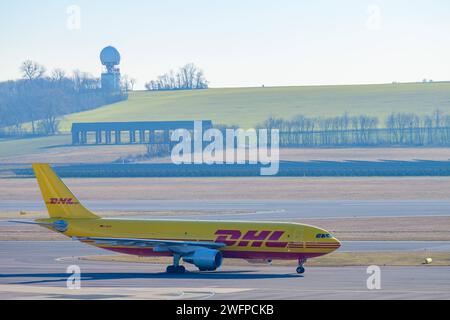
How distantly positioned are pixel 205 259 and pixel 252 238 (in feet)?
10.8

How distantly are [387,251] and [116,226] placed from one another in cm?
2124

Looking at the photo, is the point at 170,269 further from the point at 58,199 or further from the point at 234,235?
the point at 58,199

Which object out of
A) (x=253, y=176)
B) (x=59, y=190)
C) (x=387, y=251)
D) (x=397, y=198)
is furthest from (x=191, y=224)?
(x=253, y=176)

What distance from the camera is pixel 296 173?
17788 cm

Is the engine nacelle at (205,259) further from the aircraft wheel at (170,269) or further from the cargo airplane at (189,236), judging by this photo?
the aircraft wheel at (170,269)

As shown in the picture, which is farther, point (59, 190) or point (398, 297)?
point (59, 190)

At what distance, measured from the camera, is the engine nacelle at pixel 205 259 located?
66.9 m

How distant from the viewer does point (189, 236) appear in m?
68.5

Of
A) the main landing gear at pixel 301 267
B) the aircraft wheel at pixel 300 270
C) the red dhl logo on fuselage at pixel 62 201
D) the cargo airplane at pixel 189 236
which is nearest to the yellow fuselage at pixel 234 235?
the cargo airplane at pixel 189 236

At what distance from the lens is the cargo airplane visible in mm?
66438

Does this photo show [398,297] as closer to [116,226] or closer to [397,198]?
[116,226]

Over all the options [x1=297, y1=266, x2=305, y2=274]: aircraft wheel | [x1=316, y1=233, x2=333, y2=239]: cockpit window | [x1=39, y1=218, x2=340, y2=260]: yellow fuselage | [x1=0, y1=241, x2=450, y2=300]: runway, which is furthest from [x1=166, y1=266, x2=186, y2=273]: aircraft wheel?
[x1=316, y1=233, x2=333, y2=239]: cockpit window

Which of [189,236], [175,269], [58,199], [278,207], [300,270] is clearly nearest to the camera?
[300,270]

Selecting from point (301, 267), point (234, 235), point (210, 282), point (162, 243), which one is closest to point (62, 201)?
point (162, 243)
